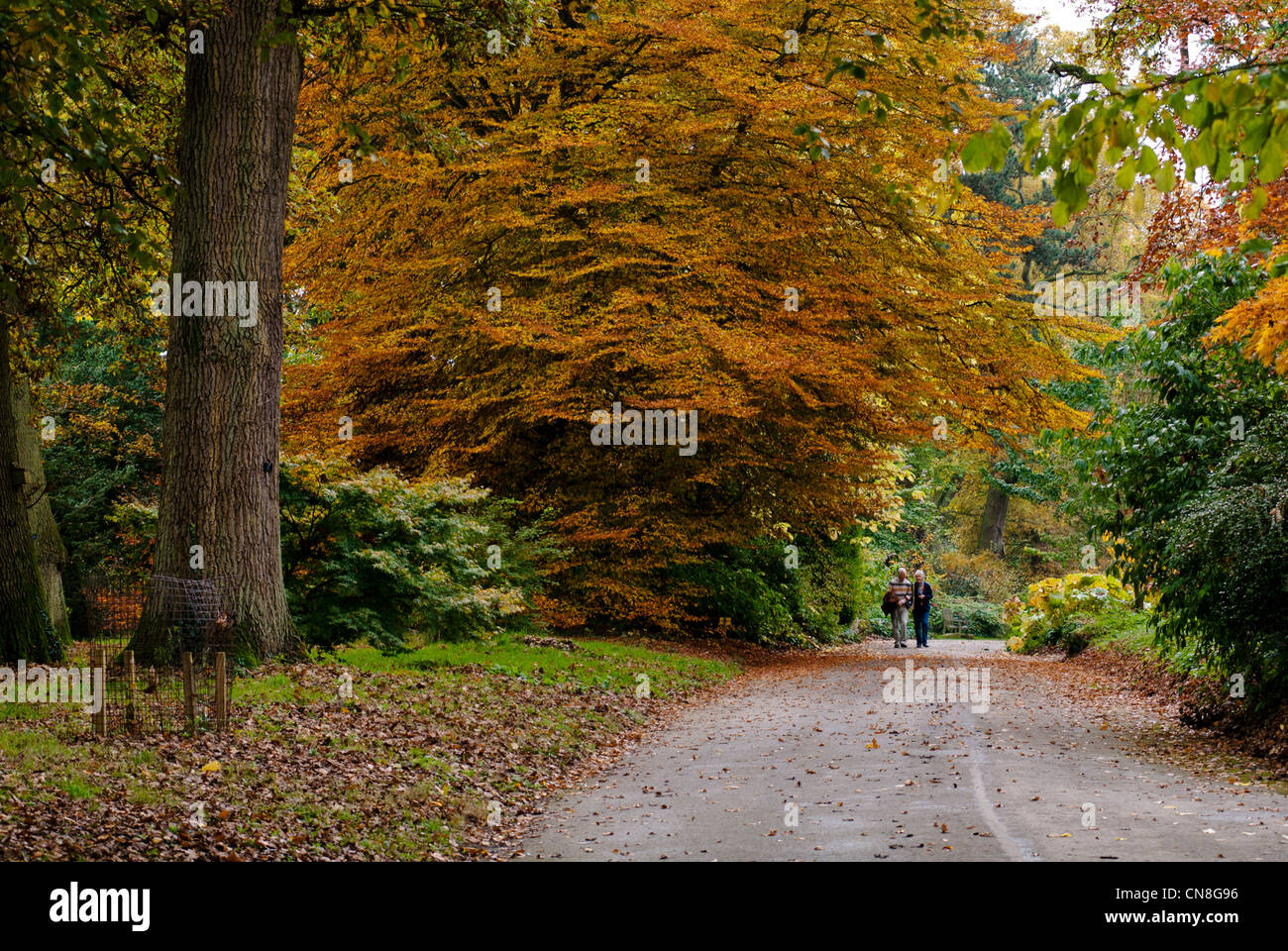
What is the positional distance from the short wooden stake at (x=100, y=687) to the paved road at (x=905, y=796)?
3142 mm

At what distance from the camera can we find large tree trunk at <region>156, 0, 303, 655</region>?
10.9 m

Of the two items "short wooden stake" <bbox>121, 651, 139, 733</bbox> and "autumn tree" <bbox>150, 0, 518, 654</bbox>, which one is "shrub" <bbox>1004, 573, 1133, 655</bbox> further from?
"short wooden stake" <bbox>121, 651, 139, 733</bbox>

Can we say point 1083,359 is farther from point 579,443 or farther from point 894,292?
point 579,443

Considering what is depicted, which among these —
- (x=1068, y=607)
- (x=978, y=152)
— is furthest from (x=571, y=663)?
(x=1068, y=607)

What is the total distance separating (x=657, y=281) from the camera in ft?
58.4

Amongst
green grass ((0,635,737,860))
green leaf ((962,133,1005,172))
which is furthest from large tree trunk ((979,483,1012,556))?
green leaf ((962,133,1005,172))

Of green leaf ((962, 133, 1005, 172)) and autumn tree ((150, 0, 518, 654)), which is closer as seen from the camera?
green leaf ((962, 133, 1005, 172))

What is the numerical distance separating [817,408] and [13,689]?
13.2m

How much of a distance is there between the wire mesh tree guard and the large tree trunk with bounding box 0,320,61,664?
2.27 ft

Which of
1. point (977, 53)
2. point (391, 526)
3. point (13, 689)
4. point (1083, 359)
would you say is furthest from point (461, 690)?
point (1083, 359)

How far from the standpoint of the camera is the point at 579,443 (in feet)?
62.3

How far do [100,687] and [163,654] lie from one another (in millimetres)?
1785

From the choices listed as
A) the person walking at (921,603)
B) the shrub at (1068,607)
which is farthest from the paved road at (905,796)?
the person walking at (921,603)

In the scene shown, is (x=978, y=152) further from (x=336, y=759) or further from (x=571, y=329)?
(x=571, y=329)
